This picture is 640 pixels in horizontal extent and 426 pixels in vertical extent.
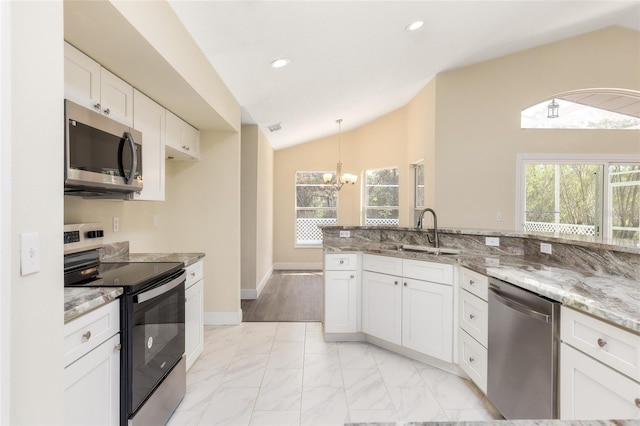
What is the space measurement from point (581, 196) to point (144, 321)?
5.27 metres

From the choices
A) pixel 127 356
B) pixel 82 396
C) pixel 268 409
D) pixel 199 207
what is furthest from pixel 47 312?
pixel 199 207

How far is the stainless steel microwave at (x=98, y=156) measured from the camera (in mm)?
1495

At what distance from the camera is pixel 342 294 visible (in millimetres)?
3148

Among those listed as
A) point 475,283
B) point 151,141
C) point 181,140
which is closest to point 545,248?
point 475,283

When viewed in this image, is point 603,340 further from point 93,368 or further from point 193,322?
point 193,322

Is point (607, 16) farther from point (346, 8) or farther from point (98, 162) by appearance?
point (98, 162)

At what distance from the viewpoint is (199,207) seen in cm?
362

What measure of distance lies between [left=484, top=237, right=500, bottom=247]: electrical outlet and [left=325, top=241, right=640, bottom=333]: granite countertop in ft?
0.45

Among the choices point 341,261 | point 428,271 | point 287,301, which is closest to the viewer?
point 428,271

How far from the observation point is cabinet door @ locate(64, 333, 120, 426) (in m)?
1.23

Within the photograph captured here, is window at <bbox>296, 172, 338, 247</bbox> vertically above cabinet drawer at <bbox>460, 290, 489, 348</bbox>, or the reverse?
window at <bbox>296, 172, 338, 247</bbox>

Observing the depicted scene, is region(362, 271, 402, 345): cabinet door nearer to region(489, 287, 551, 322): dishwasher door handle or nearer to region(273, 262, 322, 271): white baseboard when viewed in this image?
region(489, 287, 551, 322): dishwasher door handle

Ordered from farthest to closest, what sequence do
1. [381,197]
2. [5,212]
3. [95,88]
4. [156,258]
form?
1. [381,197]
2. [156,258]
3. [95,88]
4. [5,212]

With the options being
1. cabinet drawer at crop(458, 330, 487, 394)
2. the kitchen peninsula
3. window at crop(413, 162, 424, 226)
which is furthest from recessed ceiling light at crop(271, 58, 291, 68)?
window at crop(413, 162, 424, 226)
